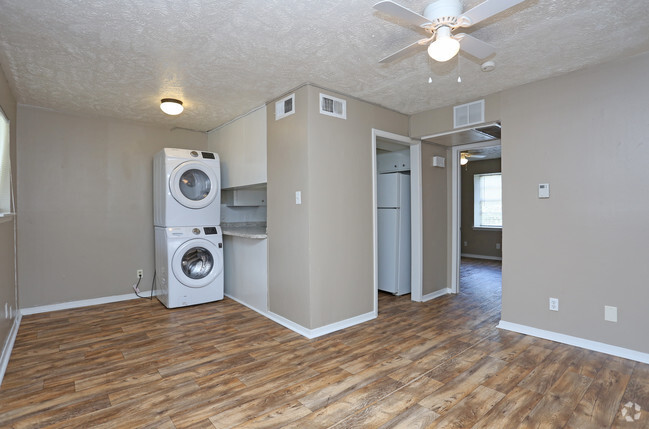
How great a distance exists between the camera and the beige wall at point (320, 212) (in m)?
3.14

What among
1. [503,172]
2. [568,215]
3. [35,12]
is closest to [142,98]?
[35,12]

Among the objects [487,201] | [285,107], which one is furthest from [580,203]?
[487,201]

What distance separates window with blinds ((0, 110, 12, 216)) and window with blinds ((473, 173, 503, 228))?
8166 millimetres

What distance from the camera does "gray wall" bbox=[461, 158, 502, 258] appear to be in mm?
7727

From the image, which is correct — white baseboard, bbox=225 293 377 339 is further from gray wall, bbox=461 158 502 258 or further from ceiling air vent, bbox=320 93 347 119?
gray wall, bbox=461 158 502 258

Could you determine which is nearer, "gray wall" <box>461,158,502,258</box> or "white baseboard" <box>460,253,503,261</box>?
"white baseboard" <box>460,253,503,261</box>

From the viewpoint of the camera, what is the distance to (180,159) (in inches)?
160

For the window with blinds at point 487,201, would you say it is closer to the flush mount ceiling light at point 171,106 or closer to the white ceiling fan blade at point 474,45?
the white ceiling fan blade at point 474,45

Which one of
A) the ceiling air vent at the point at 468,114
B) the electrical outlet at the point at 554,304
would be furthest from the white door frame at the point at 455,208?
the electrical outlet at the point at 554,304

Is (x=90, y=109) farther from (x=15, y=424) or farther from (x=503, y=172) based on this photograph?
(x=503, y=172)

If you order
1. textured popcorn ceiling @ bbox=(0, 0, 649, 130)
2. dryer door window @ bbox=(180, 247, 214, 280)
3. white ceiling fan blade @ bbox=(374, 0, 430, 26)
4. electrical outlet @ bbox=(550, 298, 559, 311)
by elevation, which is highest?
textured popcorn ceiling @ bbox=(0, 0, 649, 130)

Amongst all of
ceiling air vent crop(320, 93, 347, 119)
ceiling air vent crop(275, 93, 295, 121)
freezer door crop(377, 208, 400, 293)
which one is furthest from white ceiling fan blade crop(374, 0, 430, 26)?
freezer door crop(377, 208, 400, 293)

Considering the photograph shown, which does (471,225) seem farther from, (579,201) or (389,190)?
(579,201)

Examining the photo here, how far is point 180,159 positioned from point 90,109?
1086mm
